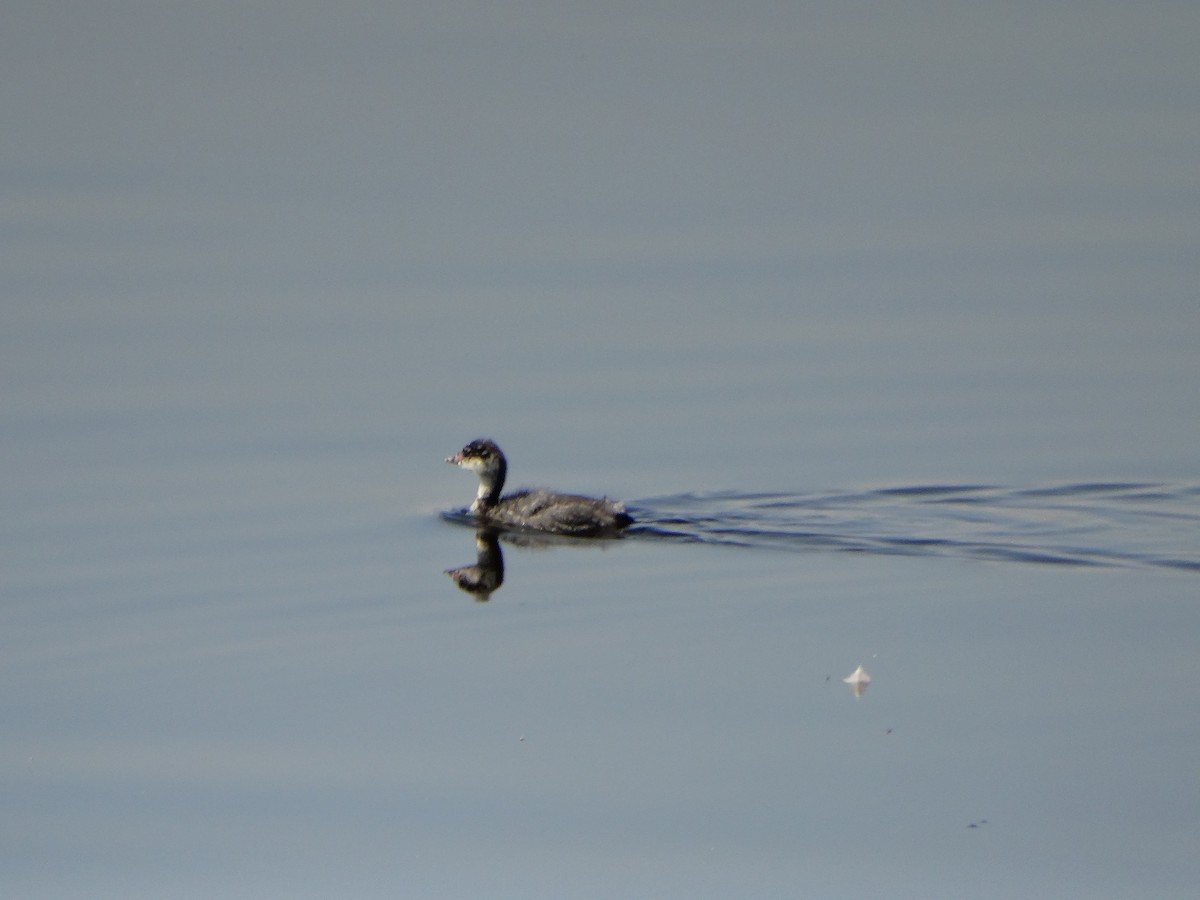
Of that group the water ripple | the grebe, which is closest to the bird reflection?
the grebe

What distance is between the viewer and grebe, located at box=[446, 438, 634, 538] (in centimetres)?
1168

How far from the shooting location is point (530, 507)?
40.3 feet

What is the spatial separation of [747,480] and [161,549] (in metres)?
3.56

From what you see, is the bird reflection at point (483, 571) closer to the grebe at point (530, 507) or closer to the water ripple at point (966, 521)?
the grebe at point (530, 507)

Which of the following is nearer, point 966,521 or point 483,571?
point 483,571

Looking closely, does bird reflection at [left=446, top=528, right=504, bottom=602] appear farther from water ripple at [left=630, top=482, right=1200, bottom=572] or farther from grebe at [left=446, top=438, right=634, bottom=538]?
water ripple at [left=630, top=482, right=1200, bottom=572]

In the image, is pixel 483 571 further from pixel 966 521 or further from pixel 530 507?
pixel 966 521

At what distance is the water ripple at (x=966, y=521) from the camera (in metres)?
11.1

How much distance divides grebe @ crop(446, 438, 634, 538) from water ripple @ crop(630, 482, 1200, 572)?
0.28 meters

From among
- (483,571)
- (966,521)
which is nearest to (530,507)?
(483,571)

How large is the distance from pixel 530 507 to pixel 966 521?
264cm

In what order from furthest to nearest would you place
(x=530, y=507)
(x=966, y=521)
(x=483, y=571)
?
(x=530, y=507)
(x=966, y=521)
(x=483, y=571)

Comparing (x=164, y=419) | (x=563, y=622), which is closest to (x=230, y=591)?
(x=563, y=622)

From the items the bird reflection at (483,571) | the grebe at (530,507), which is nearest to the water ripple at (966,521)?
the grebe at (530,507)
